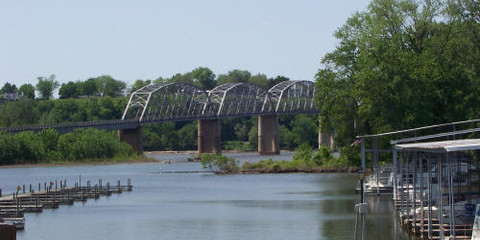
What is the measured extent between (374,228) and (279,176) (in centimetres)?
5420

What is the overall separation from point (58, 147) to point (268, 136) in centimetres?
6054

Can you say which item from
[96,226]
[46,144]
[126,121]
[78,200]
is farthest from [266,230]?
[126,121]

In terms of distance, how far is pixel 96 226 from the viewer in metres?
47.4

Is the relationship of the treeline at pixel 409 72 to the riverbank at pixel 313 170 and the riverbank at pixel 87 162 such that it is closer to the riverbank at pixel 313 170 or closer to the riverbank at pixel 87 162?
the riverbank at pixel 313 170

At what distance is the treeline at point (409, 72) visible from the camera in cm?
5922

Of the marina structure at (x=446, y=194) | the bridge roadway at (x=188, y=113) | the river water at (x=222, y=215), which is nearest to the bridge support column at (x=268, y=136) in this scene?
the bridge roadway at (x=188, y=113)

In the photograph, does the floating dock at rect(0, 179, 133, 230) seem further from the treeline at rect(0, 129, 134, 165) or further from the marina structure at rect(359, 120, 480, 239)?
the treeline at rect(0, 129, 134, 165)

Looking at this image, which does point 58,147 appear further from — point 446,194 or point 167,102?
point 446,194

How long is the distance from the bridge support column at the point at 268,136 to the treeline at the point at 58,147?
4446cm

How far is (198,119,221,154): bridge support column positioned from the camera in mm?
177750

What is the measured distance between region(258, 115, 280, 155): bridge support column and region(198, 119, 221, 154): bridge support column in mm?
9756

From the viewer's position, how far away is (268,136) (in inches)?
7525

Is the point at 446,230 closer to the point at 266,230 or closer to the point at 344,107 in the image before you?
the point at 266,230

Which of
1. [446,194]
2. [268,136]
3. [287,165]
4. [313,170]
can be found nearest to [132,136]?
[268,136]
